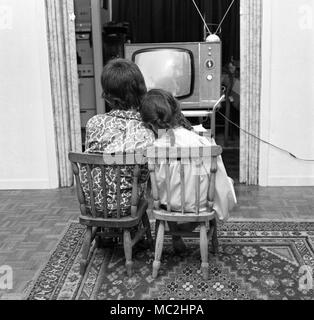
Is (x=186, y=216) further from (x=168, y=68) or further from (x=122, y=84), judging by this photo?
(x=168, y=68)

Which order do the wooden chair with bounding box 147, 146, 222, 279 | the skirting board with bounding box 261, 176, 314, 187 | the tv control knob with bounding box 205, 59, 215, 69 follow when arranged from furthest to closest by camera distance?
1. the skirting board with bounding box 261, 176, 314, 187
2. the tv control knob with bounding box 205, 59, 215, 69
3. the wooden chair with bounding box 147, 146, 222, 279

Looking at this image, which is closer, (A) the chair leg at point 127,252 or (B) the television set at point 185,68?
(A) the chair leg at point 127,252

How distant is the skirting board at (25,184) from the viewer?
3.85m

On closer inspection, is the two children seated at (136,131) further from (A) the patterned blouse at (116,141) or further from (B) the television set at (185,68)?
(B) the television set at (185,68)

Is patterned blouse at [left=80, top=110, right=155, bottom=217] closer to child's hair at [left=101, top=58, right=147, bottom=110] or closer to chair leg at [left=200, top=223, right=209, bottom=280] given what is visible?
child's hair at [left=101, top=58, right=147, bottom=110]

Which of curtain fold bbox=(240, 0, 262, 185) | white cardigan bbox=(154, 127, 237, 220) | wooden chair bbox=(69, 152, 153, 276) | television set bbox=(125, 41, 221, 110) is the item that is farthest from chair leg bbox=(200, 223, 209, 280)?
curtain fold bbox=(240, 0, 262, 185)

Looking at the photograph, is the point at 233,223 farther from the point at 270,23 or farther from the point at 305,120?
the point at 270,23

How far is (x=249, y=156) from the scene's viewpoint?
3768 millimetres

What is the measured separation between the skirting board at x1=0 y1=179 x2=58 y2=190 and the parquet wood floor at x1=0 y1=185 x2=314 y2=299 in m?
0.09

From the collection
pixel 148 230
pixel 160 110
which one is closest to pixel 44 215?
pixel 148 230

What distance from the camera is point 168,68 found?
3.42m

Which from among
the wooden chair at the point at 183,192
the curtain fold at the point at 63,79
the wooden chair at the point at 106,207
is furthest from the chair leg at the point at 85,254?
→ the curtain fold at the point at 63,79

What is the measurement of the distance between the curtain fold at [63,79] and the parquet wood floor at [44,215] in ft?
1.21

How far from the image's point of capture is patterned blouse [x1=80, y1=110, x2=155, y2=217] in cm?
216
